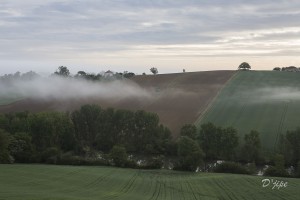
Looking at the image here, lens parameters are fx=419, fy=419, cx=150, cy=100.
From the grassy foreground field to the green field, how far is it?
2599cm

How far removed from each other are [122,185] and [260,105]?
59664 millimetres

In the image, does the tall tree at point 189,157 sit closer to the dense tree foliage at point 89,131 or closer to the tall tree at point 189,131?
the tall tree at point 189,131

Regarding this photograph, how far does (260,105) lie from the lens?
103m

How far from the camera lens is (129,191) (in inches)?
1905

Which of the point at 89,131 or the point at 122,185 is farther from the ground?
the point at 89,131

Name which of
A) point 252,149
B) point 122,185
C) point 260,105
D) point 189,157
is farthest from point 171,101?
point 122,185

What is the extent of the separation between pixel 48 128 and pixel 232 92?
179 ft

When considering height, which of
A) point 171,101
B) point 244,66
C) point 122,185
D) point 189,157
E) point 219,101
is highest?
point 244,66

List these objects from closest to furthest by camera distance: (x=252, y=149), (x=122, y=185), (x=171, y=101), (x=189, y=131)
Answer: (x=122, y=185) → (x=252, y=149) → (x=189, y=131) → (x=171, y=101)

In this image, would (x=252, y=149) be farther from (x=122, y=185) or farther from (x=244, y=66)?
(x=244, y=66)

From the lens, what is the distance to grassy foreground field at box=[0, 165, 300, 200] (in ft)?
143

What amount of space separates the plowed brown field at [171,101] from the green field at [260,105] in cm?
308

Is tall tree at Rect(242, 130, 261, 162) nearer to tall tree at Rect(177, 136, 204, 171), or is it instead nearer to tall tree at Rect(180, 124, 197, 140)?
tall tree at Rect(177, 136, 204, 171)

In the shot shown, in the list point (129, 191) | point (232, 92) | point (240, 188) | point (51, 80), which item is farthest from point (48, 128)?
point (51, 80)
